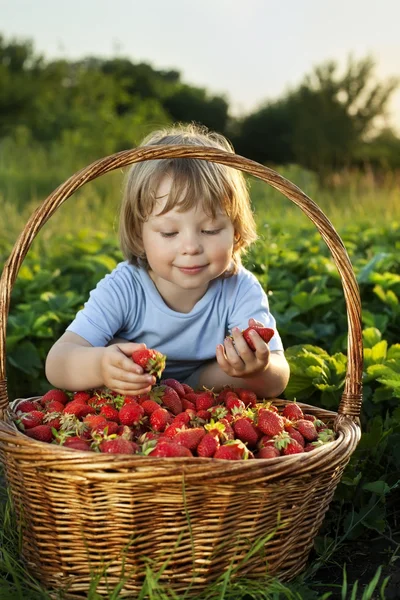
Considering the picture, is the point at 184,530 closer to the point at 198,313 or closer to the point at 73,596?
the point at 73,596

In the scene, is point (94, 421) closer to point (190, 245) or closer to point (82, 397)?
point (82, 397)

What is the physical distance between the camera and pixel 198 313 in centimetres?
276

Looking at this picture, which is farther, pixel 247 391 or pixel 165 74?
pixel 165 74

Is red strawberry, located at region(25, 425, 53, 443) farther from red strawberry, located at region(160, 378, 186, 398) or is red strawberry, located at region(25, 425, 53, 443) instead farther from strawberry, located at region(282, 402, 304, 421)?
strawberry, located at region(282, 402, 304, 421)

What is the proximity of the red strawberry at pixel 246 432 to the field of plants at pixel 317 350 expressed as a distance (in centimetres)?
36

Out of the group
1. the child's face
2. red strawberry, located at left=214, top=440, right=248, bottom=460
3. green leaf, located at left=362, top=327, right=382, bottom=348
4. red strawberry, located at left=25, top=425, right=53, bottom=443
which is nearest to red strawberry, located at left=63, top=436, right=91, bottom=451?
red strawberry, located at left=25, top=425, right=53, bottom=443

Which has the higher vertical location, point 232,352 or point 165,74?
point 165,74

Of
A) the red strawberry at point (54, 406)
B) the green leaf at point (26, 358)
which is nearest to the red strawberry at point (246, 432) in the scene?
the red strawberry at point (54, 406)

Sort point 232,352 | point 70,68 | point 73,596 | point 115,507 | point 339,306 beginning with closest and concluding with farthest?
point 115,507 → point 73,596 → point 232,352 → point 339,306 → point 70,68

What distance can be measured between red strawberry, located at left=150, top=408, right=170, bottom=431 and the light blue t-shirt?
0.58 meters

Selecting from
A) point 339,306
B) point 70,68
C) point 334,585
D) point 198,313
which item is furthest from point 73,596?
point 70,68

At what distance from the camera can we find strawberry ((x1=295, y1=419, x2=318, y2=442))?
2.20 meters

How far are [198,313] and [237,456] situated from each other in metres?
0.91

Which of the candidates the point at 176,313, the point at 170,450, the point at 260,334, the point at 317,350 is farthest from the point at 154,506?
the point at 317,350
